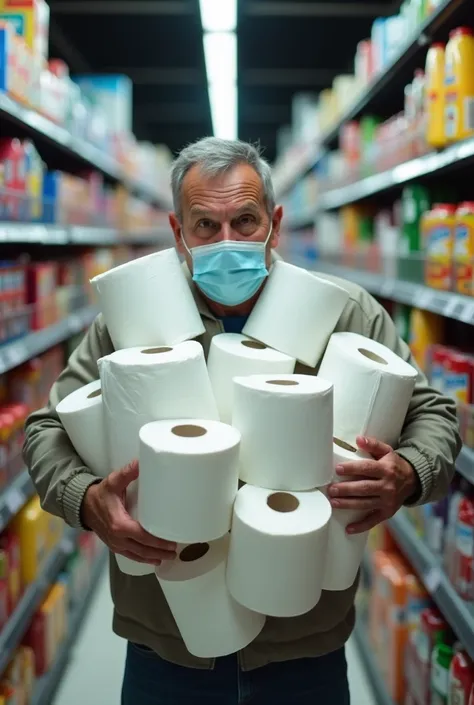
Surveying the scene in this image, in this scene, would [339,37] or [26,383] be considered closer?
[26,383]

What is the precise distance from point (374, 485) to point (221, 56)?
6.60m

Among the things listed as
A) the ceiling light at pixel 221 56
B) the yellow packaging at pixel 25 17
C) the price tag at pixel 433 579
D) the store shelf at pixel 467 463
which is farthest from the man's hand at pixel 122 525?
the ceiling light at pixel 221 56

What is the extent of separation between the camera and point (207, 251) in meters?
1.47

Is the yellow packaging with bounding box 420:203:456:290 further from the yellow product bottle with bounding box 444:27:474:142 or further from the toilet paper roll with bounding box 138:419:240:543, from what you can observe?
the toilet paper roll with bounding box 138:419:240:543

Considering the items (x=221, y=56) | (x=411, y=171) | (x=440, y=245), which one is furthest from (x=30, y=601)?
(x=221, y=56)

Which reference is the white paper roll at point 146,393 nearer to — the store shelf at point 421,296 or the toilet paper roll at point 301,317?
the toilet paper roll at point 301,317

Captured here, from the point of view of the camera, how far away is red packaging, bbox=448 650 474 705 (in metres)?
1.97

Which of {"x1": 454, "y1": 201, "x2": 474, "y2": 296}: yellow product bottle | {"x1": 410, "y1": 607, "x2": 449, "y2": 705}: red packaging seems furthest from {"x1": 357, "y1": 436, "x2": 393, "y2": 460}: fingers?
{"x1": 410, "y1": 607, "x2": 449, "y2": 705}: red packaging

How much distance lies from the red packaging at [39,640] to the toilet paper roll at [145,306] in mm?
1782

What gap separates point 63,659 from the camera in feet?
9.84

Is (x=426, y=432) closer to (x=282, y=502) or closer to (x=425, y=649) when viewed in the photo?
(x=282, y=502)

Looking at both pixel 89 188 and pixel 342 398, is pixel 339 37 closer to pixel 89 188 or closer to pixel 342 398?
pixel 89 188

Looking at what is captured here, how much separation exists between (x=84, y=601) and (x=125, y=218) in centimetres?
348

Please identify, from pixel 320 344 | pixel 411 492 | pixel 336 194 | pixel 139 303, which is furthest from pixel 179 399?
pixel 336 194
